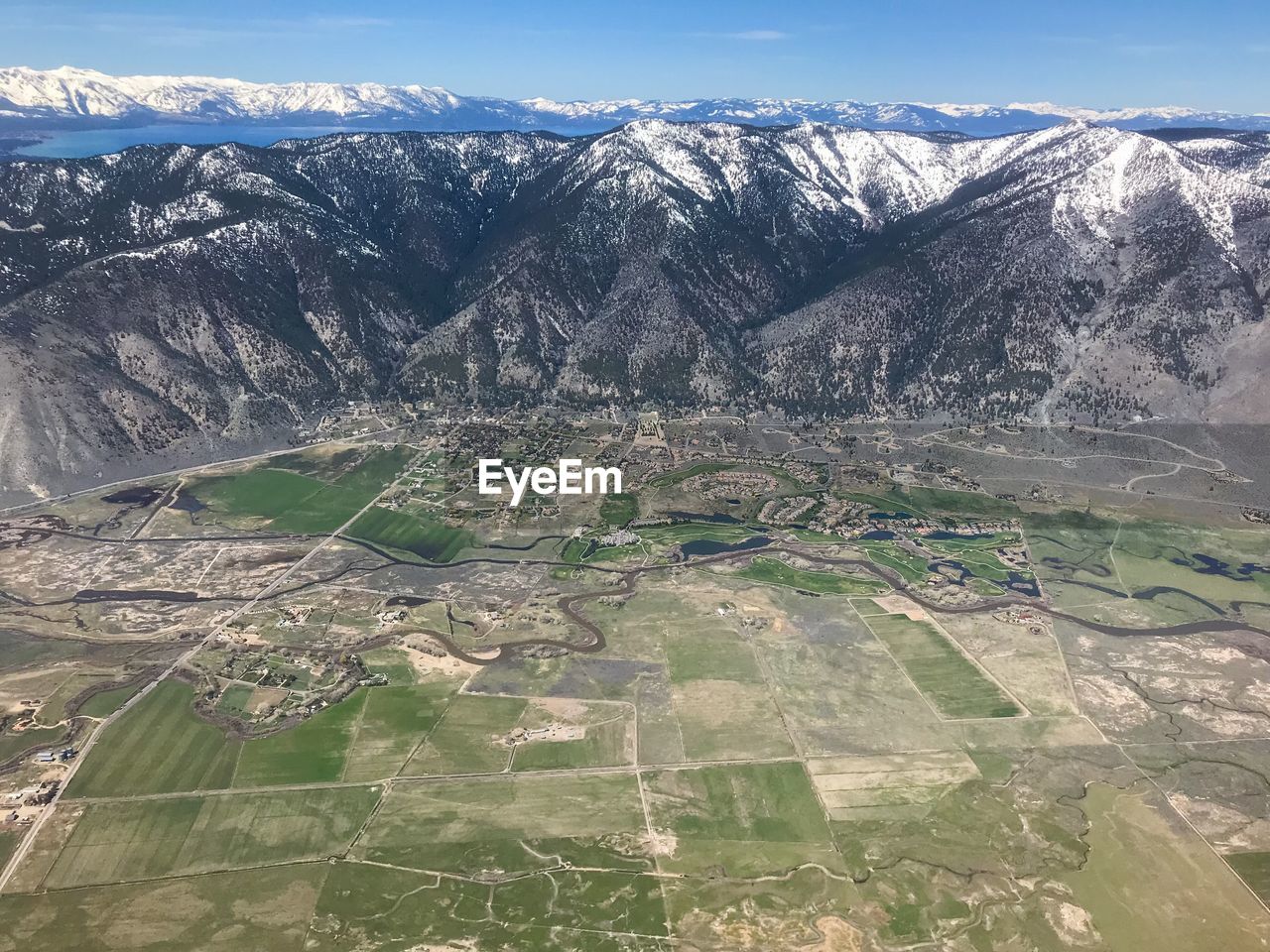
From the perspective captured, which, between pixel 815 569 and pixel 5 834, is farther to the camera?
pixel 815 569

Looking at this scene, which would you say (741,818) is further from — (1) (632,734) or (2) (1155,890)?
(2) (1155,890)

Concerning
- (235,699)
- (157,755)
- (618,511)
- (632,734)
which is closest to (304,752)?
(235,699)

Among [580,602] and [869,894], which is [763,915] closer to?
[869,894]

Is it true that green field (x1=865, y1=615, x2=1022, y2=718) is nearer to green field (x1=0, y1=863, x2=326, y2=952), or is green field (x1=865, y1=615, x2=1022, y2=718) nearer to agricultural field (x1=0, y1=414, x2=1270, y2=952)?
agricultural field (x1=0, y1=414, x2=1270, y2=952)

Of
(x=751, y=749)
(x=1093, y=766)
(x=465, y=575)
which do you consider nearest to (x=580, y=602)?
(x=465, y=575)

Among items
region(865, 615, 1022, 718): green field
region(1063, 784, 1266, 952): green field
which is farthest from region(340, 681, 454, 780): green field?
region(1063, 784, 1266, 952): green field

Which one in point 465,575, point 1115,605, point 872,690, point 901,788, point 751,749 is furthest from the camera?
point 465,575
